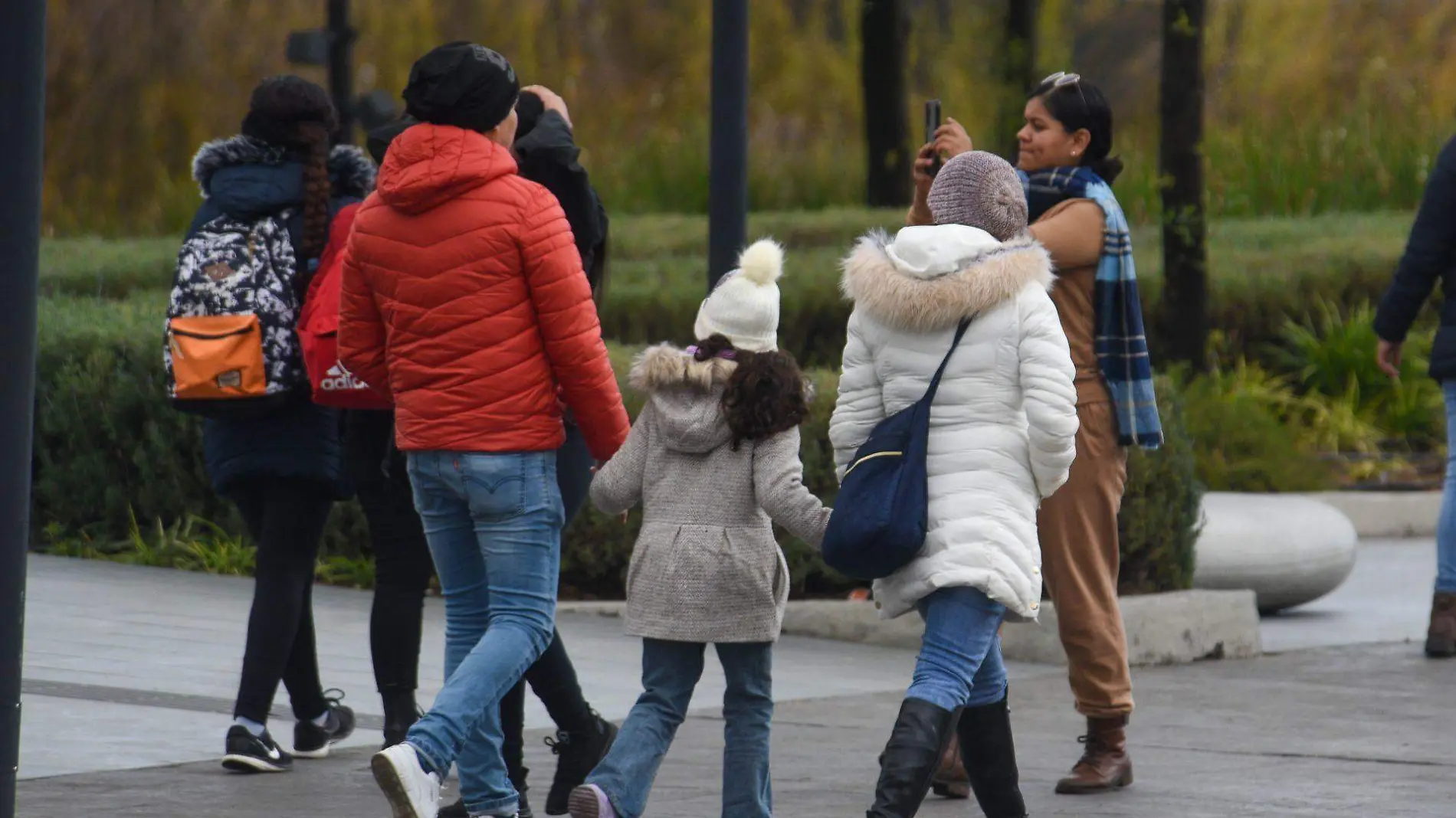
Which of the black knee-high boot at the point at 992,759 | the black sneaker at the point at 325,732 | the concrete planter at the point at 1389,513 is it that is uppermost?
the black knee-high boot at the point at 992,759

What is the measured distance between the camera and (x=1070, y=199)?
600 centimetres

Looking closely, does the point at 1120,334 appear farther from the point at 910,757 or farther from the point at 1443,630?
the point at 1443,630

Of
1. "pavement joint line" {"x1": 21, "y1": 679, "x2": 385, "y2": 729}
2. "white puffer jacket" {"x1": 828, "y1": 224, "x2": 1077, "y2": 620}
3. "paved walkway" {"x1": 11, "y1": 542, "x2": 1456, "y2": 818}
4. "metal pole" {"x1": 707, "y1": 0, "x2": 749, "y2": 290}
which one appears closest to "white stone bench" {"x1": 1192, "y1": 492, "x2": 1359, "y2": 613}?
"paved walkway" {"x1": 11, "y1": 542, "x2": 1456, "y2": 818}

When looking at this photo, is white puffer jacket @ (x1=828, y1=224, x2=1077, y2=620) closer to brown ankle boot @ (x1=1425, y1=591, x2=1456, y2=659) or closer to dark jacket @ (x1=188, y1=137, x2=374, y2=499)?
dark jacket @ (x1=188, y1=137, x2=374, y2=499)

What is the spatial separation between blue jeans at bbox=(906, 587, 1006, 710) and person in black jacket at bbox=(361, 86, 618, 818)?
3.16ft

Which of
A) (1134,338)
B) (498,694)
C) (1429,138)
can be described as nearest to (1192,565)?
(1134,338)

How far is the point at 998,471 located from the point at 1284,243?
39.6 ft

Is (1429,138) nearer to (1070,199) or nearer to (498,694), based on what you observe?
(1070,199)

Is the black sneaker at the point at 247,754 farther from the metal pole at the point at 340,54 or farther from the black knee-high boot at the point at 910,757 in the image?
the metal pole at the point at 340,54

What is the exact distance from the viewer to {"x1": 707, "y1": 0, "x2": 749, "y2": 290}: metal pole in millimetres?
7641

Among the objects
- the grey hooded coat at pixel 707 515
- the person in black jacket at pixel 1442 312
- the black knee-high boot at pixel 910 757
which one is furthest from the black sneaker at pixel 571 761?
the person in black jacket at pixel 1442 312

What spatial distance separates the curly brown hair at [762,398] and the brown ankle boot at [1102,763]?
57.4 inches

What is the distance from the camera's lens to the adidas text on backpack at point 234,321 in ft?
19.4

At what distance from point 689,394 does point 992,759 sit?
1091 mm
